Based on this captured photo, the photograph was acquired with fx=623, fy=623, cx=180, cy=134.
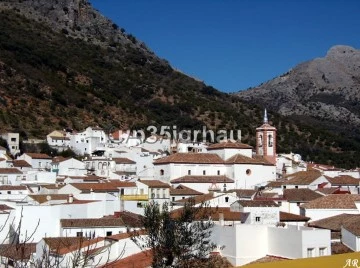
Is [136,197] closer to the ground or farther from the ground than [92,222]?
farther from the ground

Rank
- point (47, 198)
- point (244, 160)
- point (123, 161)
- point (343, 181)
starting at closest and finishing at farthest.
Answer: point (47, 198) → point (343, 181) → point (244, 160) → point (123, 161)

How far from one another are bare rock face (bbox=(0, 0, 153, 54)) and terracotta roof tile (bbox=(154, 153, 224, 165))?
66.2 metres

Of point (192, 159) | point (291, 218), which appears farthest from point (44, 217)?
point (192, 159)

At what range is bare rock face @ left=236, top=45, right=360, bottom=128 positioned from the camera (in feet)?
414

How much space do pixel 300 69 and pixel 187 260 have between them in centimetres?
13871

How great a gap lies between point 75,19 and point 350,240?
10057 centimetres

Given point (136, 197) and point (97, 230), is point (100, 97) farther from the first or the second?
point (97, 230)

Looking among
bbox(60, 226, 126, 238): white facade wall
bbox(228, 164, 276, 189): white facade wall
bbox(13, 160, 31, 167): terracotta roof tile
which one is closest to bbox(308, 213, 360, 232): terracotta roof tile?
bbox(60, 226, 126, 238): white facade wall

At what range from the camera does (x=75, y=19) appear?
113875 mm

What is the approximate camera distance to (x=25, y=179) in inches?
1670

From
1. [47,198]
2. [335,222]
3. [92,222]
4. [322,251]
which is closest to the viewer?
[322,251]

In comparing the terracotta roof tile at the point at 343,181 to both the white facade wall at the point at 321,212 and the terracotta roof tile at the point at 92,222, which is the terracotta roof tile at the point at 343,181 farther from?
the terracotta roof tile at the point at 92,222

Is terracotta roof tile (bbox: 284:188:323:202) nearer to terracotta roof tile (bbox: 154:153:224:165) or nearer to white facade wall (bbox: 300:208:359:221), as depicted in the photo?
white facade wall (bbox: 300:208:359:221)

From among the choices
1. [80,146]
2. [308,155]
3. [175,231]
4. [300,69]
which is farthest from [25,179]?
[300,69]
